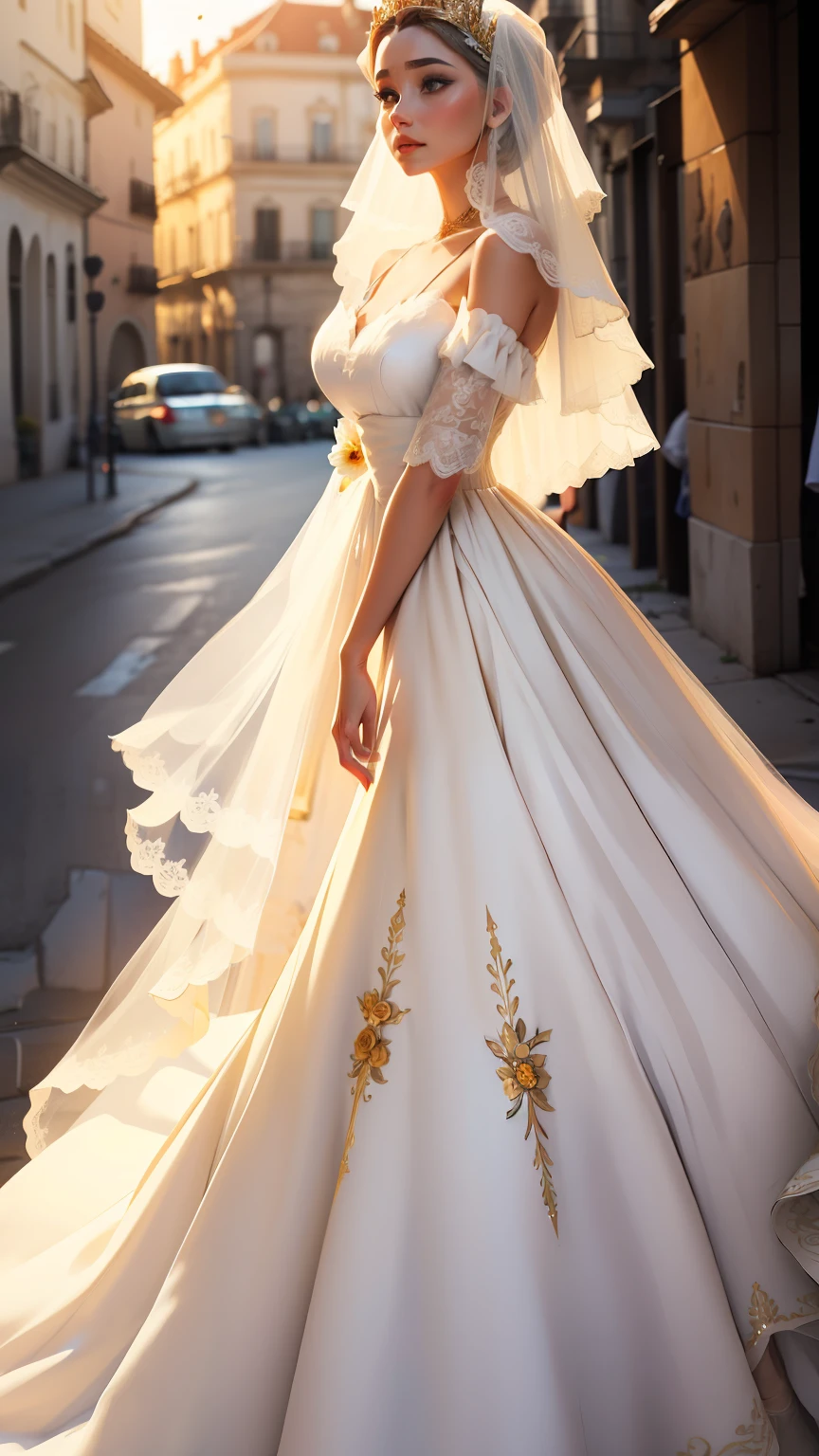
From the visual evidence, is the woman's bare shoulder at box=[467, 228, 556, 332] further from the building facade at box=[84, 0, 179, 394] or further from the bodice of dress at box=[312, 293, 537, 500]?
the building facade at box=[84, 0, 179, 394]

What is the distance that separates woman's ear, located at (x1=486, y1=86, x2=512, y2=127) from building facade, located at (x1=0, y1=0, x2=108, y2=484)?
17591 mm

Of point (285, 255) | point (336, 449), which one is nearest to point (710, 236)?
point (336, 449)

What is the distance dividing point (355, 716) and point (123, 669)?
6.37m

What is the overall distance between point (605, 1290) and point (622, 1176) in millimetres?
141

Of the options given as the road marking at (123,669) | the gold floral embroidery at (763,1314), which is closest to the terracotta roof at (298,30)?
the road marking at (123,669)

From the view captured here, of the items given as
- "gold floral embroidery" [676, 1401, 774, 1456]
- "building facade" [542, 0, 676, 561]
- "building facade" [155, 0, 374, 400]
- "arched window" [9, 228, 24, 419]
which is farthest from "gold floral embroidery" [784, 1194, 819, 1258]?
"building facade" [155, 0, 374, 400]

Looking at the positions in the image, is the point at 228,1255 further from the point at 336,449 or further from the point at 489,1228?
the point at 336,449

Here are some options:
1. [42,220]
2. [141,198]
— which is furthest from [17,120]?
[141,198]

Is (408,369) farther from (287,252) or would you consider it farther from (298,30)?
(298,30)

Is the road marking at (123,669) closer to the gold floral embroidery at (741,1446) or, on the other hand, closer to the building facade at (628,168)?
the building facade at (628,168)

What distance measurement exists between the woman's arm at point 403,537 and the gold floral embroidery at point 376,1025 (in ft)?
0.87

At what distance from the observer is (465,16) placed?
220 cm

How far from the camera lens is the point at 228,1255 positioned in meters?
1.93

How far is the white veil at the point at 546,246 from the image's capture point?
221 cm
